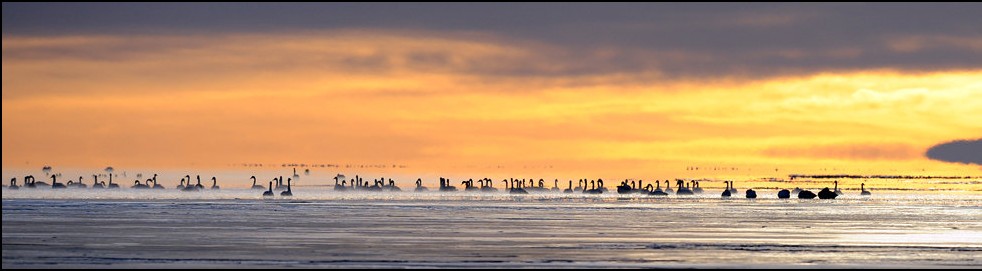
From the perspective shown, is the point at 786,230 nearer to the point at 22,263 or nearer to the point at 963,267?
the point at 963,267

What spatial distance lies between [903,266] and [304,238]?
17374 mm

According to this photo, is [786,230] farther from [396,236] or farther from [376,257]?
[376,257]

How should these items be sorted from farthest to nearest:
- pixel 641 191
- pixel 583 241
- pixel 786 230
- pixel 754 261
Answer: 1. pixel 641 191
2. pixel 786 230
3. pixel 583 241
4. pixel 754 261

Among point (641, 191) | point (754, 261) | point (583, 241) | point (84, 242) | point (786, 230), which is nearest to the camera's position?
point (754, 261)

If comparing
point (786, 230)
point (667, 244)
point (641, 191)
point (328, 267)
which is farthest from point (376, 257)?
point (641, 191)

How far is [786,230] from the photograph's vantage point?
52.8 meters

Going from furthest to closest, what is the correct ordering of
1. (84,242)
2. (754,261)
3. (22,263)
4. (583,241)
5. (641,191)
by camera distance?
(641,191)
(583,241)
(84,242)
(754,261)
(22,263)

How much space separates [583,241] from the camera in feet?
143

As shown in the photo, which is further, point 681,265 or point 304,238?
point 304,238

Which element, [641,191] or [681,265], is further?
[641,191]

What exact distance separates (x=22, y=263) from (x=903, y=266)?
1841 centimetres

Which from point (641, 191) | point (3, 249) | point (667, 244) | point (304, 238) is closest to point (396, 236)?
point (304, 238)

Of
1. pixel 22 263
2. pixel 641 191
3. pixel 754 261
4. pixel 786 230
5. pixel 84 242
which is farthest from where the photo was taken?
pixel 641 191

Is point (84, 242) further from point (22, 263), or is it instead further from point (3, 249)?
point (22, 263)
